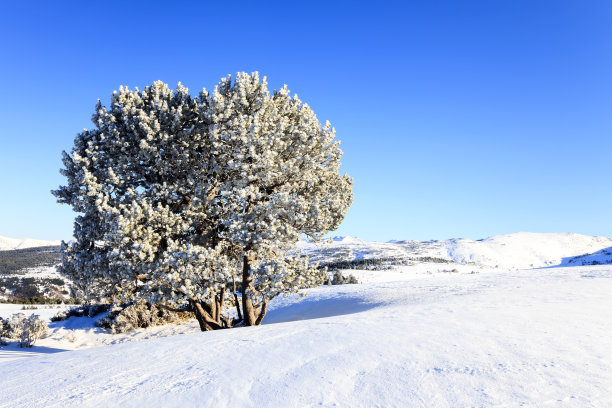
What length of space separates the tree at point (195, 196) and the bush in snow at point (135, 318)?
15.4ft

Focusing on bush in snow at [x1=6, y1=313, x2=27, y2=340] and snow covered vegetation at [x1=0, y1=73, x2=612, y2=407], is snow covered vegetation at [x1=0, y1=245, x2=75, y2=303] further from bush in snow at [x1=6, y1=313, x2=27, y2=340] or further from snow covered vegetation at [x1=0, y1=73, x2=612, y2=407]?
snow covered vegetation at [x1=0, y1=73, x2=612, y2=407]

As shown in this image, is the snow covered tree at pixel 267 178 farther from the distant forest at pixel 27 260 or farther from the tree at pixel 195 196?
the distant forest at pixel 27 260

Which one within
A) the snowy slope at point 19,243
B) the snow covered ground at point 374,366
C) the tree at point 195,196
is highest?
the snowy slope at point 19,243

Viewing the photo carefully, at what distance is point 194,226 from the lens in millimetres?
11977

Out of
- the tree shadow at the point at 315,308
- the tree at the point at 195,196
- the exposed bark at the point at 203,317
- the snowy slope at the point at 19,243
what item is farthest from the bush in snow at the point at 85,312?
the snowy slope at the point at 19,243

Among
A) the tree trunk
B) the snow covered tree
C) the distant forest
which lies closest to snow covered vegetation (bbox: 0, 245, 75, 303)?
the distant forest

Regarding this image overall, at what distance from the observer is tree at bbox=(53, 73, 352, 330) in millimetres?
10531

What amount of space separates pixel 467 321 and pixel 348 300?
8.42m

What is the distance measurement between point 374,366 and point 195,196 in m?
8.33

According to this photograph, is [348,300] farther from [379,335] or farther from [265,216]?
[379,335]

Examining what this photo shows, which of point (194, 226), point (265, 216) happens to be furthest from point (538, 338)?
point (194, 226)

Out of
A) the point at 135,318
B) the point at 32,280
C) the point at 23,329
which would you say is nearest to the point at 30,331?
the point at 23,329

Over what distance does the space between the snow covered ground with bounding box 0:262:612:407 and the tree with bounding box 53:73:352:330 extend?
373 centimetres

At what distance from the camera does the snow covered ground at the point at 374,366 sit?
11.7ft
